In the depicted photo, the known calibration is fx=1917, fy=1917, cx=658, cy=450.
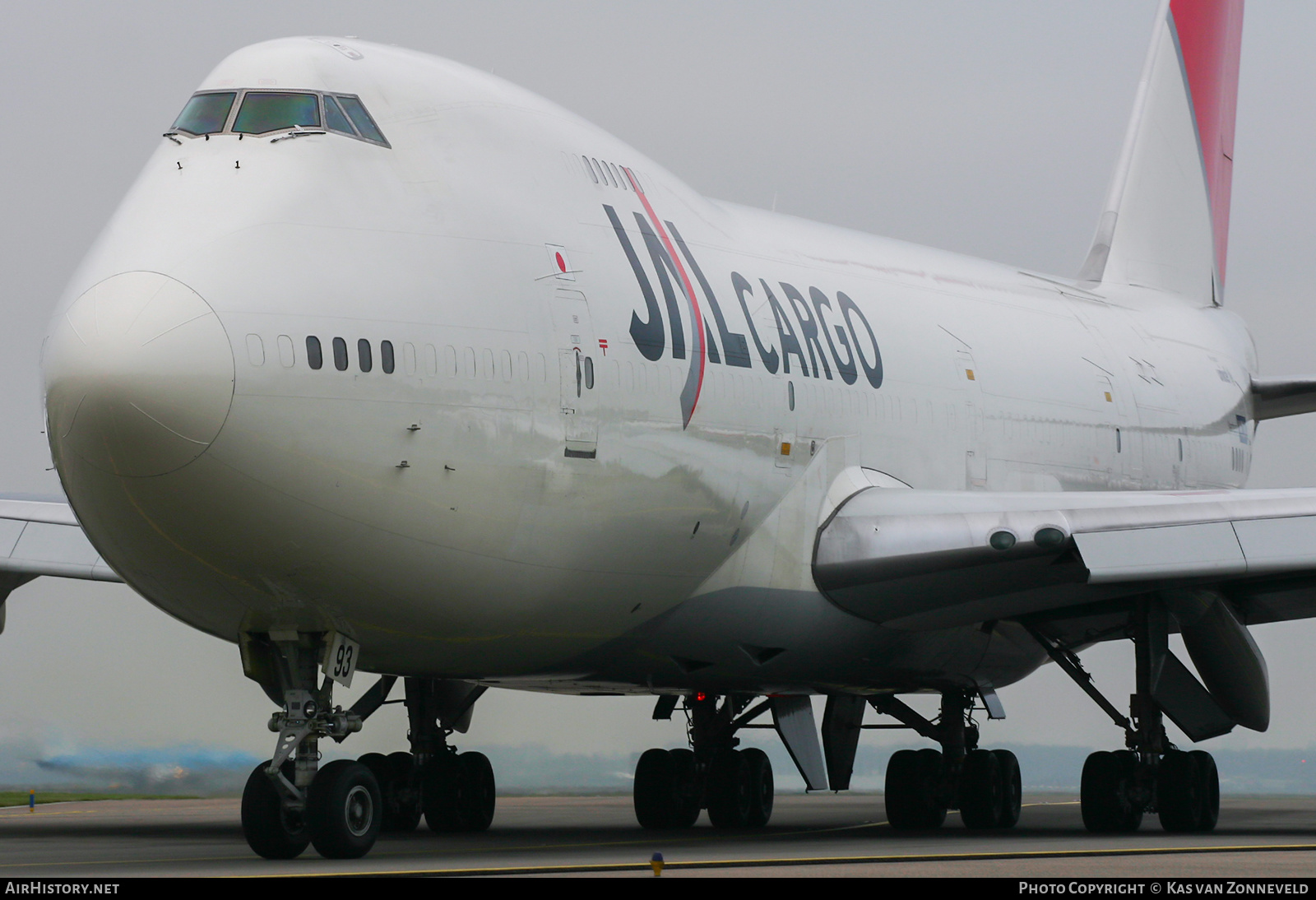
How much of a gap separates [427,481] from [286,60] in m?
3.09

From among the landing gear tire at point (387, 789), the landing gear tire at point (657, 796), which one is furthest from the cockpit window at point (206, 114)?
the landing gear tire at point (657, 796)

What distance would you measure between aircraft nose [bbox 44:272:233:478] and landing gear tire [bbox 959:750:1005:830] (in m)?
9.76

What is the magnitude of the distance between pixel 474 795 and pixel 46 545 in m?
4.27

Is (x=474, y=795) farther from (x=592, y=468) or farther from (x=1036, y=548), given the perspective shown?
(x=1036, y=548)

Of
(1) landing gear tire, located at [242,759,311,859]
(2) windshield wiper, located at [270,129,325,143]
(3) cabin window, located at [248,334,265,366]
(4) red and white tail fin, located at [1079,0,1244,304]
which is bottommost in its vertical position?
(1) landing gear tire, located at [242,759,311,859]

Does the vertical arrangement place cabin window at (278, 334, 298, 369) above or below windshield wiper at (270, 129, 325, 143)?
below

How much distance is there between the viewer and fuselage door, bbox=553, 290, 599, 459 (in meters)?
12.3

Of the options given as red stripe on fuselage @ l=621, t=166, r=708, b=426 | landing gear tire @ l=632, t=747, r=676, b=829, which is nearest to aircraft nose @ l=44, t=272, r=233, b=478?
red stripe on fuselage @ l=621, t=166, r=708, b=426

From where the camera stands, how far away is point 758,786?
18484 millimetres

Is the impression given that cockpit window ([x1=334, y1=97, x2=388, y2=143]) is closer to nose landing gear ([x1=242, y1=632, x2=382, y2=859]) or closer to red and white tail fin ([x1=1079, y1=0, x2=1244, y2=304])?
nose landing gear ([x1=242, y1=632, x2=382, y2=859])

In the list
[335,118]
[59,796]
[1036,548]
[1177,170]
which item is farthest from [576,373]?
[59,796]

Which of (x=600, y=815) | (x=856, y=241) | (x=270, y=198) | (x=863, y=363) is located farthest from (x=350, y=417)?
(x=600, y=815)

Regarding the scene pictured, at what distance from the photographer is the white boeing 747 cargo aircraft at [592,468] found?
1083 cm

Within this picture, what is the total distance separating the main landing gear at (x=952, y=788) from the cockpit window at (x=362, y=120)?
8546 mm
